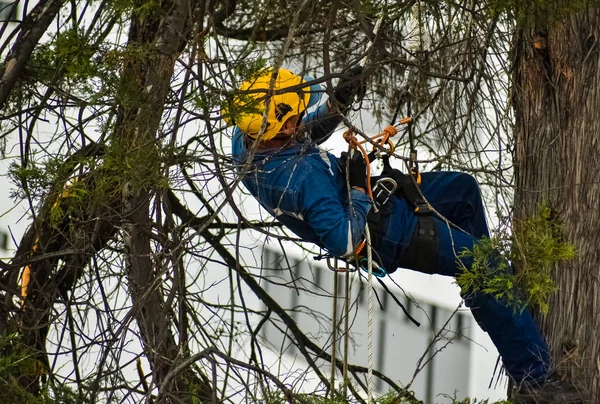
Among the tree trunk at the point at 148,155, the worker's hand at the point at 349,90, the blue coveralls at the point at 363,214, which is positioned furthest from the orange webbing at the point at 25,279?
the worker's hand at the point at 349,90

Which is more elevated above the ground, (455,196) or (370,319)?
(455,196)

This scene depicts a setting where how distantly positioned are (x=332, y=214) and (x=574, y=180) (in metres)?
0.84

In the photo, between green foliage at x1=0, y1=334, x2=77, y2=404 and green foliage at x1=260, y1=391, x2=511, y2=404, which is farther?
green foliage at x1=0, y1=334, x2=77, y2=404

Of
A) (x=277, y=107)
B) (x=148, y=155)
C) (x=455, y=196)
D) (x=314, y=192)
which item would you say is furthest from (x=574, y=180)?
(x=148, y=155)

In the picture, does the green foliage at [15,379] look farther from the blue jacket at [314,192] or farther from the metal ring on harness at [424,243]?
the metal ring on harness at [424,243]

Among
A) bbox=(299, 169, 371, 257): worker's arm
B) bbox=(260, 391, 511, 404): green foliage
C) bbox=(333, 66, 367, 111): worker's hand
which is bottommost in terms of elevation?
bbox=(260, 391, 511, 404): green foliage

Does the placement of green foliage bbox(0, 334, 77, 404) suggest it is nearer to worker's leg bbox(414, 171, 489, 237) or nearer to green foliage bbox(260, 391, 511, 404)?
green foliage bbox(260, 391, 511, 404)

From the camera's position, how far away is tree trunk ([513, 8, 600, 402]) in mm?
3404

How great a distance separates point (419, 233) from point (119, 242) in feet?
4.69

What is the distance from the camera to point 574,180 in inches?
135

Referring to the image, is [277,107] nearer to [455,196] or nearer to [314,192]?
[314,192]

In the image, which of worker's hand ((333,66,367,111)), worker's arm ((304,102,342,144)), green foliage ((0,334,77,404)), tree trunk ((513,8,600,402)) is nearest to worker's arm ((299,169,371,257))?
worker's arm ((304,102,342,144))

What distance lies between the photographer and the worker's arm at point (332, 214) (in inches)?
131

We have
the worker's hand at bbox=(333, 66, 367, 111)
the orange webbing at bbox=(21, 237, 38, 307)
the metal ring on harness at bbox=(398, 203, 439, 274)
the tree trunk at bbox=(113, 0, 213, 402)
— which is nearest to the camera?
the tree trunk at bbox=(113, 0, 213, 402)
